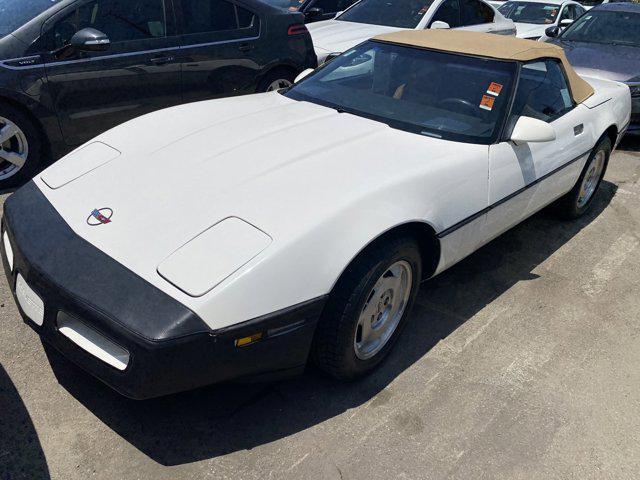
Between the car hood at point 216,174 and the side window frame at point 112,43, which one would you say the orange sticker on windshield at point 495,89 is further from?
the side window frame at point 112,43

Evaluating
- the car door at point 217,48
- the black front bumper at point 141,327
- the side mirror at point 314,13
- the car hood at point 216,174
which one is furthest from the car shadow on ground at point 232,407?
the side mirror at point 314,13

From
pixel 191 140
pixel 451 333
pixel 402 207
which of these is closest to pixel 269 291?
pixel 402 207

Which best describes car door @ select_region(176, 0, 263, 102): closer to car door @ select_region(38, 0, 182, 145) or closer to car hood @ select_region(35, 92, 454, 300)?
car door @ select_region(38, 0, 182, 145)

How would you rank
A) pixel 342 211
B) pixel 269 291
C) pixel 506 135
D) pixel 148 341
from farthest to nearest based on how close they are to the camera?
pixel 506 135 < pixel 342 211 < pixel 269 291 < pixel 148 341

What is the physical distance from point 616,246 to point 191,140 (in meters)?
3.16

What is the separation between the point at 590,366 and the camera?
2.88 metres

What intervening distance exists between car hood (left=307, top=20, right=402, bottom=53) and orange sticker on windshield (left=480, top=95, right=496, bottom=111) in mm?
3324

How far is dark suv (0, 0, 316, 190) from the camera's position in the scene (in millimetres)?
4078

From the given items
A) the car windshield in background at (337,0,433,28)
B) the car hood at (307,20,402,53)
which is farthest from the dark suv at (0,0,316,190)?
the car windshield in background at (337,0,433,28)

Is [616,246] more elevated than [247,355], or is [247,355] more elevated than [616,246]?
[247,355]

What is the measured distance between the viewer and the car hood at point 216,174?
217 centimetres

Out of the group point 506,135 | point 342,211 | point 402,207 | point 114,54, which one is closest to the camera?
point 342,211

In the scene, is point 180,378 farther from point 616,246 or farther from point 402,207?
point 616,246

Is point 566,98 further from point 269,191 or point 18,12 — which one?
point 18,12
